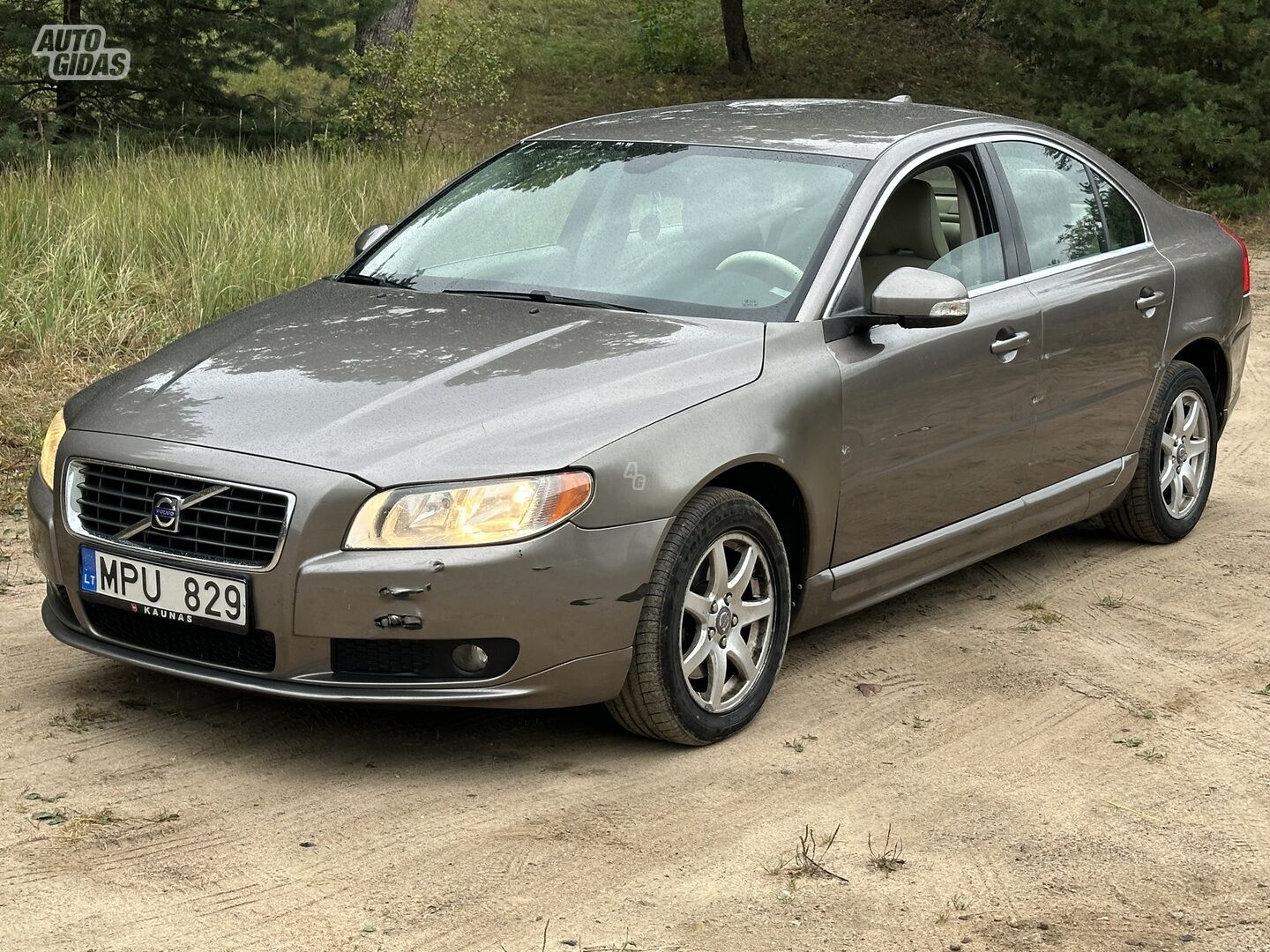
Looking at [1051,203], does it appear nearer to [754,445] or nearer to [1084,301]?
[1084,301]

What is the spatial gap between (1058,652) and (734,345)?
1.67 m

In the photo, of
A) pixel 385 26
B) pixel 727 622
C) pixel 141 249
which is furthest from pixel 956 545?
pixel 385 26

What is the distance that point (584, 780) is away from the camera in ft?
14.8

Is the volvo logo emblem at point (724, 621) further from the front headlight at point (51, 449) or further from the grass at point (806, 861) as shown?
the front headlight at point (51, 449)

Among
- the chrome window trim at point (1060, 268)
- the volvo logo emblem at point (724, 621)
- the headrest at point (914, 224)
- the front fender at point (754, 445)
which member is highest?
the headrest at point (914, 224)

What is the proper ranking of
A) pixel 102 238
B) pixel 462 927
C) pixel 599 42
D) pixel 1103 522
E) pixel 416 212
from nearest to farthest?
pixel 462 927 → pixel 416 212 → pixel 1103 522 → pixel 102 238 → pixel 599 42

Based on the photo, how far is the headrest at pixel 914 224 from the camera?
18.2 feet

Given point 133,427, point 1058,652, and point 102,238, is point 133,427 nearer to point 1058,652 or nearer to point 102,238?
point 1058,652

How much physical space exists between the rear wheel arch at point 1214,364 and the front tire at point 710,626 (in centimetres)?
282

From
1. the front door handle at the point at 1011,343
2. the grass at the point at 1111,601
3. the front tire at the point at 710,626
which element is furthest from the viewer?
the grass at the point at 1111,601

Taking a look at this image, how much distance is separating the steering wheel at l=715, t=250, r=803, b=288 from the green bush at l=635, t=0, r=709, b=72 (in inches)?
871

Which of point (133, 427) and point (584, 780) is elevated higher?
point (133, 427)

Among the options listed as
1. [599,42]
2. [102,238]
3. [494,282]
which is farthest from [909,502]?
[599,42]

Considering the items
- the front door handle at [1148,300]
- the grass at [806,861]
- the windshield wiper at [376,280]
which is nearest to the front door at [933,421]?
the front door handle at [1148,300]
